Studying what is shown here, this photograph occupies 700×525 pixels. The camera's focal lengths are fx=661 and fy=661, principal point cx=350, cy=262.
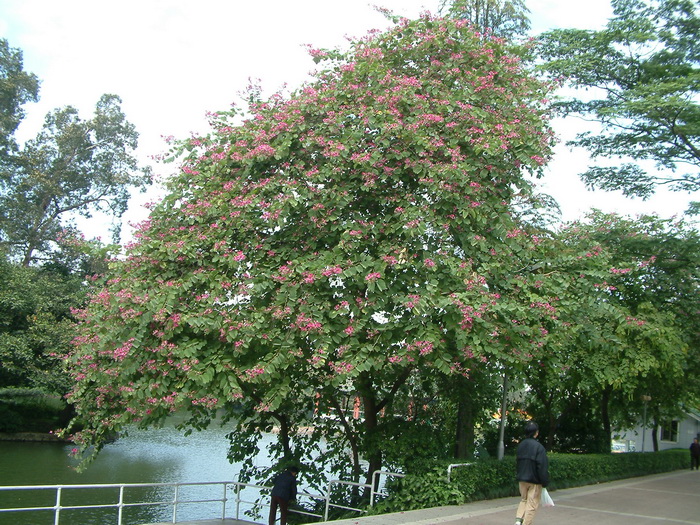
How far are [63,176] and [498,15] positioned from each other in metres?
30.5

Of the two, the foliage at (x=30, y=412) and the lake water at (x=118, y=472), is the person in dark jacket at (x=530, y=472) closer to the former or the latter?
the lake water at (x=118, y=472)

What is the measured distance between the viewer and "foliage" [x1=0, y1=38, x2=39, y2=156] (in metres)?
36.1

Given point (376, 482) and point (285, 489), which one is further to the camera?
point (376, 482)

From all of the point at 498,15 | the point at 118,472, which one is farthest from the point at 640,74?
the point at 118,472

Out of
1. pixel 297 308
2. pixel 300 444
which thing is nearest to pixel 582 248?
pixel 297 308

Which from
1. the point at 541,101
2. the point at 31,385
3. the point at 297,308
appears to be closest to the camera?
the point at 297,308

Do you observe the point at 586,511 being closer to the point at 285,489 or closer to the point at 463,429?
the point at 463,429

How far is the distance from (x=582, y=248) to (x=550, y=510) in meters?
4.60

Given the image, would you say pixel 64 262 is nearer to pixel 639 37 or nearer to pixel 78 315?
pixel 78 315

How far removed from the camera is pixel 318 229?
1057 cm

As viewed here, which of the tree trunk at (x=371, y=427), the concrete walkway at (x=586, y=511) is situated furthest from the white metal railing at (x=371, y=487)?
the concrete walkway at (x=586, y=511)

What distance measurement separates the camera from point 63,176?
127ft

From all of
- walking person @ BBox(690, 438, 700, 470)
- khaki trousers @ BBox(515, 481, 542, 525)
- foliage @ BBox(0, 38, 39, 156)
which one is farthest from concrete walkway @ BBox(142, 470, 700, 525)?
foliage @ BBox(0, 38, 39, 156)

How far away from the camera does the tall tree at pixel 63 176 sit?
37.2m
